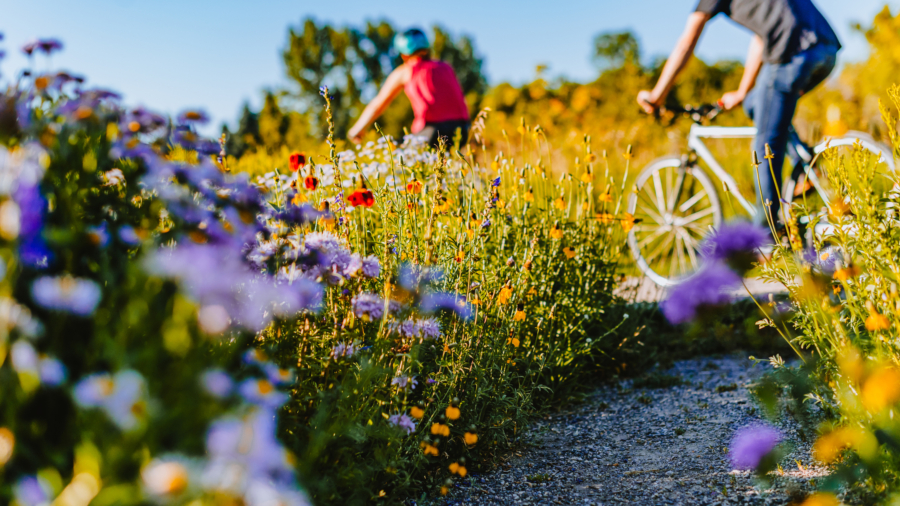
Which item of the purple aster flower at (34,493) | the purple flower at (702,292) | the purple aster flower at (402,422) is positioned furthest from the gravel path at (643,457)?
the purple aster flower at (34,493)

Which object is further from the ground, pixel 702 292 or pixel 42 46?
pixel 42 46

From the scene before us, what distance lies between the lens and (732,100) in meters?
3.58

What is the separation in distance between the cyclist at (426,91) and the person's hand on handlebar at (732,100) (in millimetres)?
1665

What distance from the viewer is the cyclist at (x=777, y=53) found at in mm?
2918

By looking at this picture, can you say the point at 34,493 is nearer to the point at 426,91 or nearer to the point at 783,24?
the point at 783,24

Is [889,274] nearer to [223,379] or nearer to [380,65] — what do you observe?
[223,379]

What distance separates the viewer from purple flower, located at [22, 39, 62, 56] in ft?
5.10

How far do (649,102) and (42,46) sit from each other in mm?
3044

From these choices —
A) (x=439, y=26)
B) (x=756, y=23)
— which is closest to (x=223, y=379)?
(x=756, y=23)

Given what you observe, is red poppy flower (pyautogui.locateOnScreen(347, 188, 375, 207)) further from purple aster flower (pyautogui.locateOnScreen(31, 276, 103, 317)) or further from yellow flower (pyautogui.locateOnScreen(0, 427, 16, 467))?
yellow flower (pyautogui.locateOnScreen(0, 427, 16, 467))

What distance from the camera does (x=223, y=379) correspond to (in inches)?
36.2

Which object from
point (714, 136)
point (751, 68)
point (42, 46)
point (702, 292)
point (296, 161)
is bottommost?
point (702, 292)

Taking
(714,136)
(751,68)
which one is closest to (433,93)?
A: (714,136)

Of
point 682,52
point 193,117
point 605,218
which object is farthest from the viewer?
point 682,52
